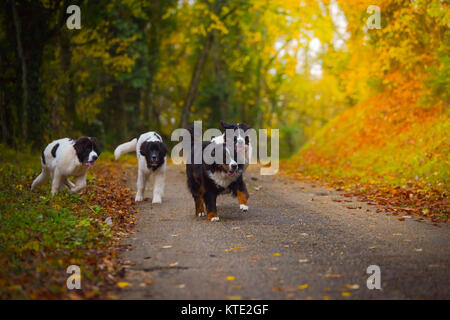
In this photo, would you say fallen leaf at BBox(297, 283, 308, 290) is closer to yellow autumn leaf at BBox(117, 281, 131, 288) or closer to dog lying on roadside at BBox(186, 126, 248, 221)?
yellow autumn leaf at BBox(117, 281, 131, 288)

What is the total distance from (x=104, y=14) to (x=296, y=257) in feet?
67.0

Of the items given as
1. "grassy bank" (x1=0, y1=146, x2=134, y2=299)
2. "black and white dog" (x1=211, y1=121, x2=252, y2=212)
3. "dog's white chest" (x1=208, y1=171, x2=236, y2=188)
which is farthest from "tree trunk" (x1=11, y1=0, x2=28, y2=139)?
"dog's white chest" (x1=208, y1=171, x2=236, y2=188)

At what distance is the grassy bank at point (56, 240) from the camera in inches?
201

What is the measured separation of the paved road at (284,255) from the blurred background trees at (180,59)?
6370 millimetres

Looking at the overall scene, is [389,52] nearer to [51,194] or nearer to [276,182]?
[276,182]

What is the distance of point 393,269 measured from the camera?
18.9ft

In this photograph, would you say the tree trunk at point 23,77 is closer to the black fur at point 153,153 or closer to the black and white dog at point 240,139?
the black fur at point 153,153

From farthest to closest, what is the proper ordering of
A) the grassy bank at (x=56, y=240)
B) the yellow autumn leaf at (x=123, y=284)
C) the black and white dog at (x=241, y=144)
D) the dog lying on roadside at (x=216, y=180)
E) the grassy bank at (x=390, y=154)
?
the grassy bank at (x=390, y=154) < the black and white dog at (x=241, y=144) < the dog lying on roadside at (x=216, y=180) < the yellow autumn leaf at (x=123, y=284) < the grassy bank at (x=56, y=240)

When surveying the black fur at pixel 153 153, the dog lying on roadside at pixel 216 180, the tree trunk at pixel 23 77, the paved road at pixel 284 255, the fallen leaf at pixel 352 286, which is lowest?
Answer: the fallen leaf at pixel 352 286

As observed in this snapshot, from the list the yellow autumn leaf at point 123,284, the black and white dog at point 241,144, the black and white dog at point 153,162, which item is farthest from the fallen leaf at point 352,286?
Result: the black and white dog at point 153,162

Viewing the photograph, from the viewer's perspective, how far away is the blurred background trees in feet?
55.8

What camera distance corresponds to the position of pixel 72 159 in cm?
999

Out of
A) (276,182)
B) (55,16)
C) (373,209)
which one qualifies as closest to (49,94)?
(55,16)

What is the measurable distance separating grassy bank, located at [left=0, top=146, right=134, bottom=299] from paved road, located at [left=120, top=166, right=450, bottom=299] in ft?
1.08
